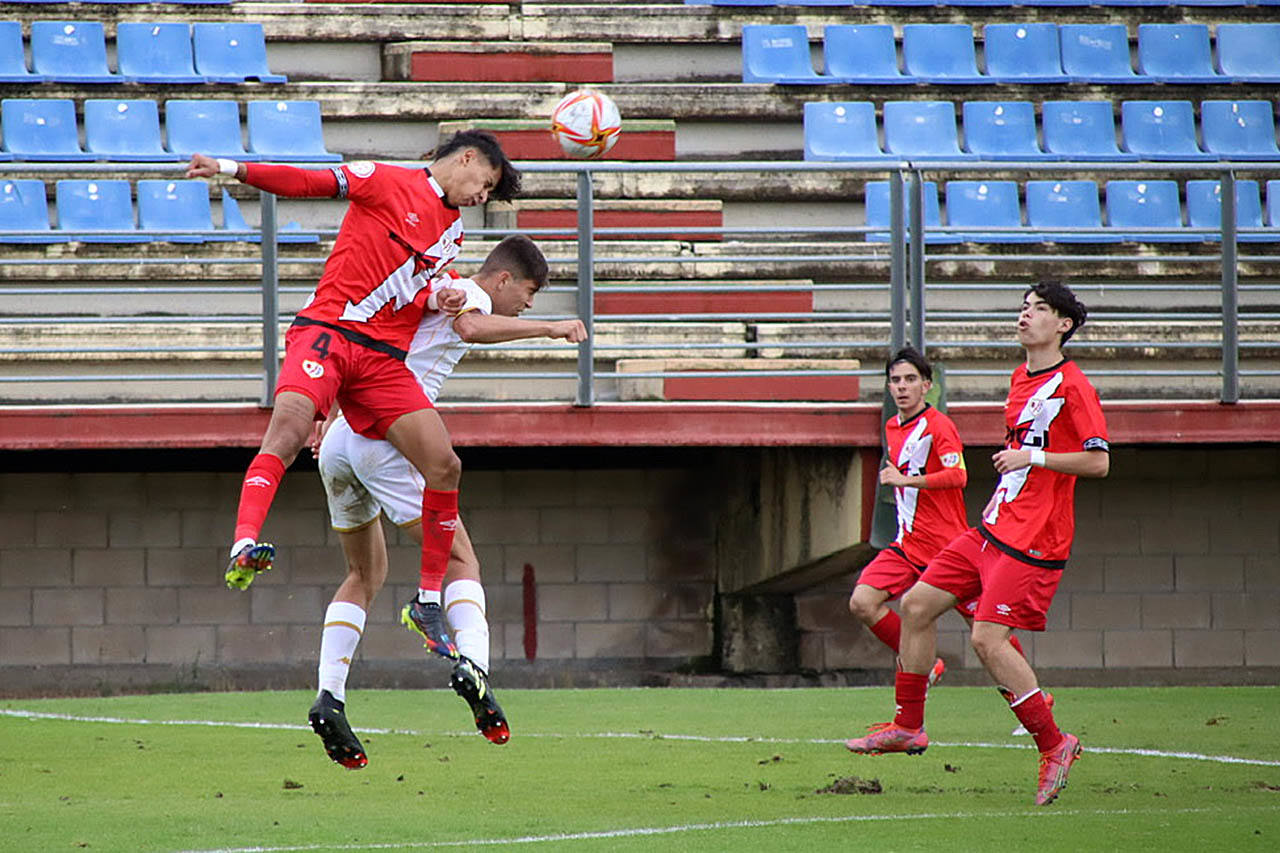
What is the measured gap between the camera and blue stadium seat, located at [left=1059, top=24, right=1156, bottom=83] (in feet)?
51.0

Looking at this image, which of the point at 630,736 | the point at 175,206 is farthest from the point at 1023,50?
the point at 630,736

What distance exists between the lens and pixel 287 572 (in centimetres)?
1334

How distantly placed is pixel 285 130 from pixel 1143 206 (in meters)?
6.77

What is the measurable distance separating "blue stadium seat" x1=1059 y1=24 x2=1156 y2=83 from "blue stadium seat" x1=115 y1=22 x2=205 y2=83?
7.43m

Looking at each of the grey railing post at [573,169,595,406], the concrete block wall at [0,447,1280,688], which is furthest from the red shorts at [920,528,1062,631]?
the concrete block wall at [0,447,1280,688]

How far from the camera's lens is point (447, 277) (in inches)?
271

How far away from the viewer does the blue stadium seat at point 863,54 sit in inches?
596

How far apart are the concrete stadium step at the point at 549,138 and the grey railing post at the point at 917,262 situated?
11.2 feet

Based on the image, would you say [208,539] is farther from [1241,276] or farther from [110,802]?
[1241,276]

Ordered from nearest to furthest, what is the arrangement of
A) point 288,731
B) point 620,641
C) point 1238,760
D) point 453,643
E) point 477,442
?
point 453,643 < point 1238,760 < point 288,731 < point 477,442 < point 620,641

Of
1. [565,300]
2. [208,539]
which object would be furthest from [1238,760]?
[208,539]

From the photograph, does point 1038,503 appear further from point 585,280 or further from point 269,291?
point 269,291

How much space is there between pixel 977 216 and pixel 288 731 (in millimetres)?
7047

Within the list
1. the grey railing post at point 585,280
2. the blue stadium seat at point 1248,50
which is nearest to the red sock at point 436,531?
the grey railing post at point 585,280
